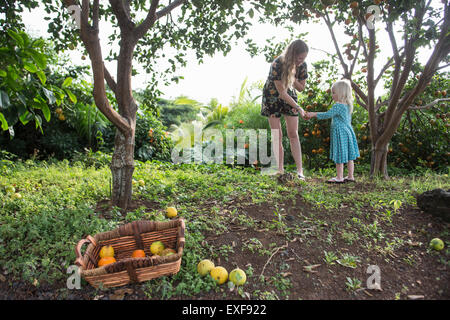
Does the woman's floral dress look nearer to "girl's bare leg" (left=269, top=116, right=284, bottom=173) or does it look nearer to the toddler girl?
"girl's bare leg" (left=269, top=116, right=284, bottom=173)

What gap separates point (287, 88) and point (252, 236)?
6.43 ft

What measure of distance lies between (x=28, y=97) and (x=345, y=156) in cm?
341

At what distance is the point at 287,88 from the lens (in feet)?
12.1

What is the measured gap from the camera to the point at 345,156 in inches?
150

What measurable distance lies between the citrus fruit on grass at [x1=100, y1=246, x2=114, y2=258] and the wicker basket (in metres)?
0.04

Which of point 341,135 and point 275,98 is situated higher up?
point 275,98

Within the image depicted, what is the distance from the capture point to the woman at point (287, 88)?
11.7 ft

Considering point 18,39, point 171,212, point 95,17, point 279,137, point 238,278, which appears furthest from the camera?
point 279,137

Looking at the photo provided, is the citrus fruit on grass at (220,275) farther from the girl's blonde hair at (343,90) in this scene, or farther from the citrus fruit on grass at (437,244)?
the girl's blonde hair at (343,90)

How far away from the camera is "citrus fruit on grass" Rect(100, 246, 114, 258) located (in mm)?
2105

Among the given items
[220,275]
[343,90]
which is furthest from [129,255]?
[343,90]

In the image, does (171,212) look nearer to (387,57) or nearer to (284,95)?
(284,95)

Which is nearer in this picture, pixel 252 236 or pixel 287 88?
pixel 252 236

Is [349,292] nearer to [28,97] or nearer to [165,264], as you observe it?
[165,264]
